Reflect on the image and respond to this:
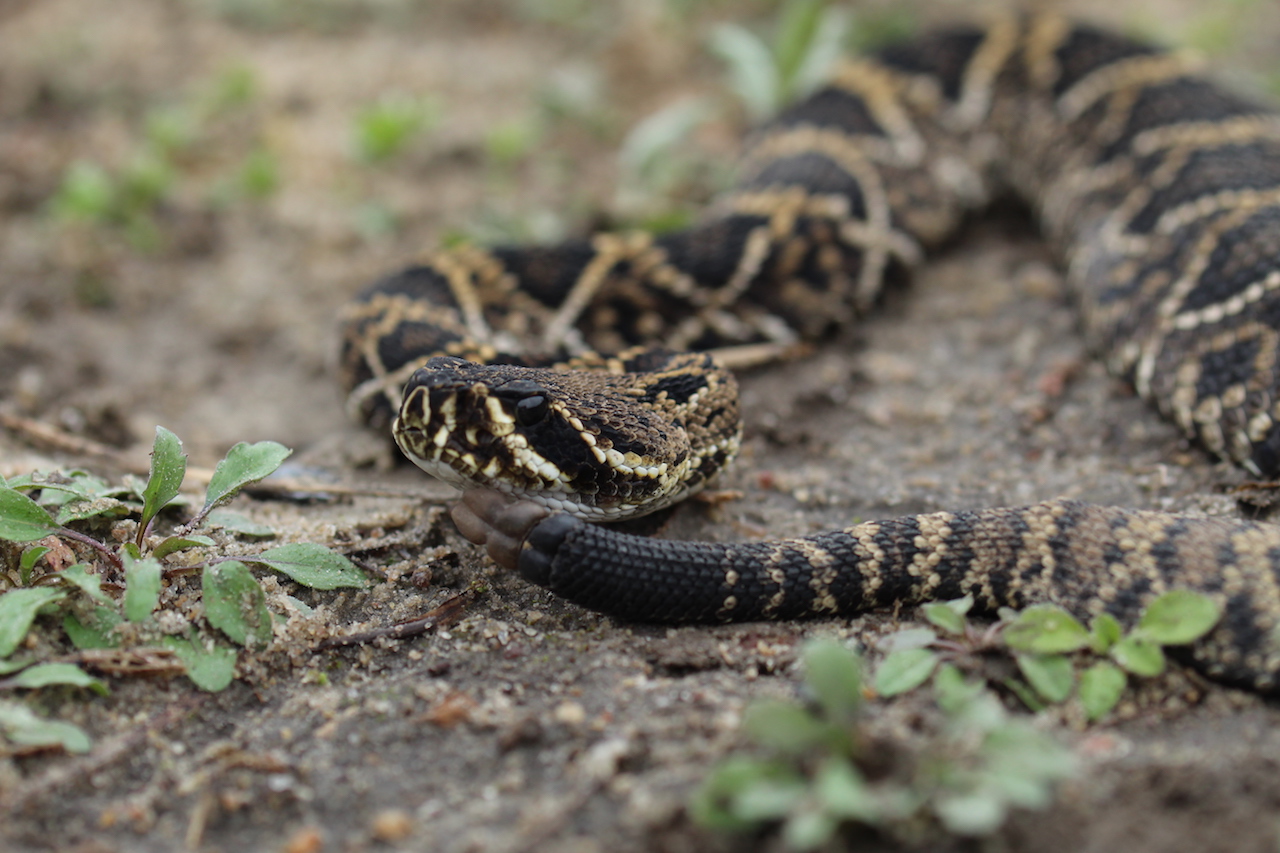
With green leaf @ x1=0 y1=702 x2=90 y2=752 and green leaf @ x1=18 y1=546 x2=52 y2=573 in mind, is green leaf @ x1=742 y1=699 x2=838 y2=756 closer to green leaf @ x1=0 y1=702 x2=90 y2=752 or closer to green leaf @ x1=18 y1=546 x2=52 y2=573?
green leaf @ x1=0 y1=702 x2=90 y2=752

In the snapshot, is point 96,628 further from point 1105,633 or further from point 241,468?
point 1105,633

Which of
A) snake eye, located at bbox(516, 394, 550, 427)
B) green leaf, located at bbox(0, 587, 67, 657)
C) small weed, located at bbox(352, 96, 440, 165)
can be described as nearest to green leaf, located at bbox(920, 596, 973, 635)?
snake eye, located at bbox(516, 394, 550, 427)

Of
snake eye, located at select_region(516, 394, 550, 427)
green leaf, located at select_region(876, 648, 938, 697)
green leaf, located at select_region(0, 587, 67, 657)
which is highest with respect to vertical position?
snake eye, located at select_region(516, 394, 550, 427)

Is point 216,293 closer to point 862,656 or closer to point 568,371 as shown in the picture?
point 568,371

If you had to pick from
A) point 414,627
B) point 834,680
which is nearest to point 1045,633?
point 834,680

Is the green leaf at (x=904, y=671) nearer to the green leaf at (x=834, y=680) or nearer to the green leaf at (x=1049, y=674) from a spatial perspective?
the green leaf at (x=1049, y=674)

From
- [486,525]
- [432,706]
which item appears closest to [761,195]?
[486,525]
